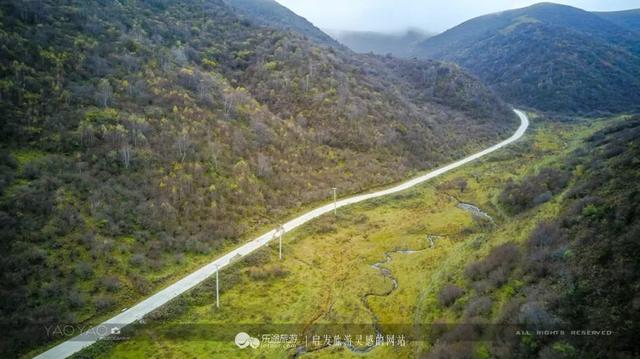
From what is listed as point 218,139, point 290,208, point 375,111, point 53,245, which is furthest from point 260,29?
point 53,245

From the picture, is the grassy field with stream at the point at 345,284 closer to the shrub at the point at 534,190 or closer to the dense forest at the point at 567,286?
the dense forest at the point at 567,286

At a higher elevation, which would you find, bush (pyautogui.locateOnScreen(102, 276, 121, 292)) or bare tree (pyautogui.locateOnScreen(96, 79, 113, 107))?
bare tree (pyautogui.locateOnScreen(96, 79, 113, 107))

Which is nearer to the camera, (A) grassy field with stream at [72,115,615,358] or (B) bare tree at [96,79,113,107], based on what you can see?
(A) grassy field with stream at [72,115,615,358]

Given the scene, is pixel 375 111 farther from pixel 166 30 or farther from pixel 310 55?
pixel 166 30

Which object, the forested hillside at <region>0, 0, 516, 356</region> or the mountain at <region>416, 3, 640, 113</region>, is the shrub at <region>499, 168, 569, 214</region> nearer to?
the forested hillside at <region>0, 0, 516, 356</region>

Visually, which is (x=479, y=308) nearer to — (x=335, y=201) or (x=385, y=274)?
(x=385, y=274)

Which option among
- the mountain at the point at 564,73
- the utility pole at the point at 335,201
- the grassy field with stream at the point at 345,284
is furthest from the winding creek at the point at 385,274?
the mountain at the point at 564,73

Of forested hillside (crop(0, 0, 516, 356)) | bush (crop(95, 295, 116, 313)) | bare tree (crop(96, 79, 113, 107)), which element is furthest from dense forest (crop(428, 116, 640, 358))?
bare tree (crop(96, 79, 113, 107))
